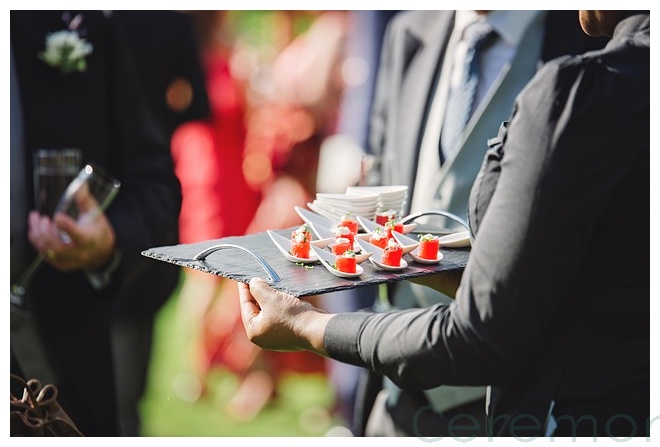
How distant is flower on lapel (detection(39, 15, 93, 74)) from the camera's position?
7.73 feet

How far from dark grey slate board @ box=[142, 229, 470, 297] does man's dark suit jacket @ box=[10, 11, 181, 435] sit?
1.03 meters

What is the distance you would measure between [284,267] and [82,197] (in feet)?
3.53

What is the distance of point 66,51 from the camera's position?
7.77 feet

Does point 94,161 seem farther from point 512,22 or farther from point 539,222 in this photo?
point 539,222

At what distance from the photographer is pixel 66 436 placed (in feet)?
5.08

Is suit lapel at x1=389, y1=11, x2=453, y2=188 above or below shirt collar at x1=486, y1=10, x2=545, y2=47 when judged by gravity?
below

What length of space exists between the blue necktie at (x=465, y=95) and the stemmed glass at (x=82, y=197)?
83cm

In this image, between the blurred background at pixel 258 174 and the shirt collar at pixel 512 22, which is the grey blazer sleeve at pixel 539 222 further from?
the blurred background at pixel 258 174

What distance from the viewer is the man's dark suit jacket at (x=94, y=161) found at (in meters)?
2.39

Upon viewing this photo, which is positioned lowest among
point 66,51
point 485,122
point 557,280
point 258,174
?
point 258,174

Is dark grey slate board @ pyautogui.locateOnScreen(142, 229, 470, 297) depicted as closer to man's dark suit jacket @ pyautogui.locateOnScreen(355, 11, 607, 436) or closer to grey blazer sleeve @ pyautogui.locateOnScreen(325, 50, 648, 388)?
grey blazer sleeve @ pyautogui.locateOnScreen(325, 50, 648, 388)

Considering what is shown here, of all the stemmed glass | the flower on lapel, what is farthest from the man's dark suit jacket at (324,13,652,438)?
the flower on lapel

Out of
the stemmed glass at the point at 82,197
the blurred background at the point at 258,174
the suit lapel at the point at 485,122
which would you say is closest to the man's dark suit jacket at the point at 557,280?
the suit lapel at the point at 485,122

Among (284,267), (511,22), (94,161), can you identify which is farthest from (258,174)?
(284,267)
